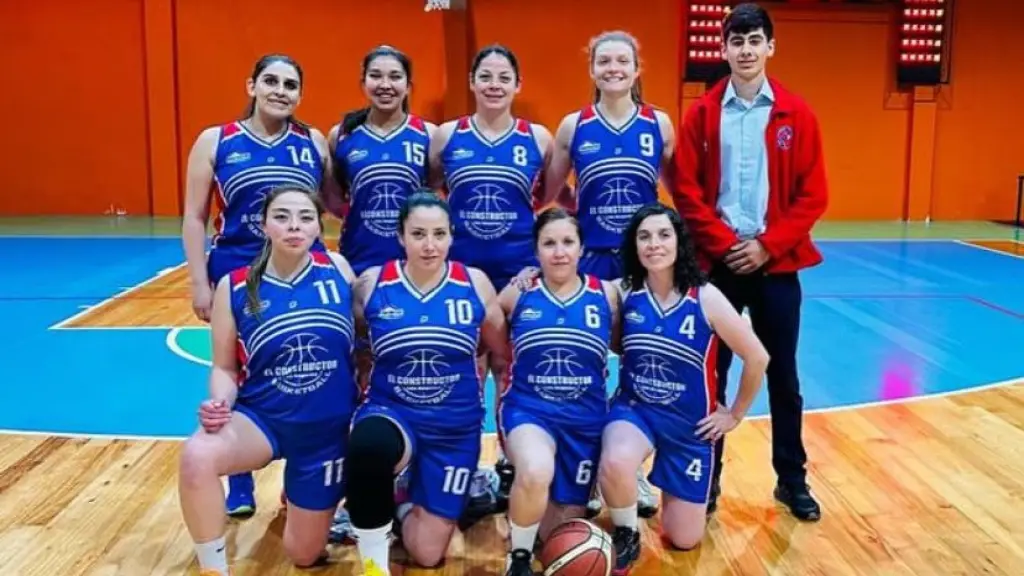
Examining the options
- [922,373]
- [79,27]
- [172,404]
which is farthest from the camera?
[79,27]

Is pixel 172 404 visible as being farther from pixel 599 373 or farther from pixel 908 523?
pixel 908 523

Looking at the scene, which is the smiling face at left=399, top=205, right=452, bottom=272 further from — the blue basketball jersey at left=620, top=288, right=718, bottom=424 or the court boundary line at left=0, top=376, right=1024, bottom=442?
the court boundary line at left=0, top=376, right=1024, bottom=442

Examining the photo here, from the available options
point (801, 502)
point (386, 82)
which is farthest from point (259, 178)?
point (801, 502)

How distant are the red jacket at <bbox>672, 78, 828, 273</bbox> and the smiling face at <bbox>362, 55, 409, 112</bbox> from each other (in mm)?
994

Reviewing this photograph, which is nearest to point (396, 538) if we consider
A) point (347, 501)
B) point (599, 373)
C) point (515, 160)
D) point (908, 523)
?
point (347, 501)

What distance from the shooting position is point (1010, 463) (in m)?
4.13

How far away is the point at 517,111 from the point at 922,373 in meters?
7.95

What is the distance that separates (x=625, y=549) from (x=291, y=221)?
1424mm

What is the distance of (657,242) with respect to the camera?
3.25m

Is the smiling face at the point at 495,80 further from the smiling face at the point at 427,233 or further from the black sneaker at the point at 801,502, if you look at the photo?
the black sneaker at the point at 801,502

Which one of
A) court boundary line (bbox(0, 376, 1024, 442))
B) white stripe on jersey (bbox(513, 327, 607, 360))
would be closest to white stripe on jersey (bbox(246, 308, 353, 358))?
white stripe on jersey (bbox(513, 327, 607, 360))

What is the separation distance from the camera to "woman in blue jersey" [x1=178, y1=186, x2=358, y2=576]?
10.1 feet

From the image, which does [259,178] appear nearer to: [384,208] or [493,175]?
[384,208]

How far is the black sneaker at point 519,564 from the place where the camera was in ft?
9.95
